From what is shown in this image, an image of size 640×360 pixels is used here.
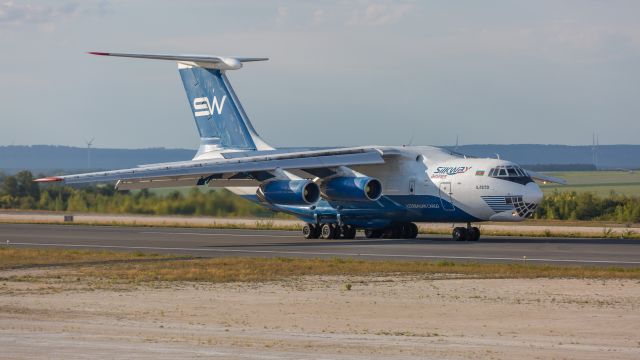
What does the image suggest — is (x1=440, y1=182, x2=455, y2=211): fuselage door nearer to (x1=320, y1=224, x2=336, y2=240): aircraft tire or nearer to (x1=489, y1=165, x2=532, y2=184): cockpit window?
(x1=489, y1=165, x2=532, y2=184): cockpit window

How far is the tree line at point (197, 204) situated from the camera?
49.4 metres

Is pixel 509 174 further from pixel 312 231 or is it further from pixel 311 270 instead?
pixel 311 270

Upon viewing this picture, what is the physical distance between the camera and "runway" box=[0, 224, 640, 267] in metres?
26.4

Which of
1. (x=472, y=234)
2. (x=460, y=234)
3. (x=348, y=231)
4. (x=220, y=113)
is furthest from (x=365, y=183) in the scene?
(x=220, y=113)

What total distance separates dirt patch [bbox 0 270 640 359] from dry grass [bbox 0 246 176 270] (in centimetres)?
418

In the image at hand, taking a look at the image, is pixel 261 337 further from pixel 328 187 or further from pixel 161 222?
pixel 161 222

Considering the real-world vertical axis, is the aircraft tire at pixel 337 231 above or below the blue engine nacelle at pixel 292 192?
below

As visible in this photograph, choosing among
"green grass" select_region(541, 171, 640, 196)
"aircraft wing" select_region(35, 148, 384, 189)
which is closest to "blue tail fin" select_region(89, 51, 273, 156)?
"aircraft wing" select_region(35, 148, 384, 189)

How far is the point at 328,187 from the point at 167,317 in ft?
63.0

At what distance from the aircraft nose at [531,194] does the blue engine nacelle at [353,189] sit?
168 inches

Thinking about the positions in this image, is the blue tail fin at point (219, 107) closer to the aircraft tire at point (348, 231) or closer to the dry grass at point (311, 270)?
the aircraft tire at point (348, 231)

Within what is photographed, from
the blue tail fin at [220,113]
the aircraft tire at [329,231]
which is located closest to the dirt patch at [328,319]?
the aircraft tire at [329,231]

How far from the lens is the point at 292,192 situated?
33062mm

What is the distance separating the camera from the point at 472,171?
32750mm
